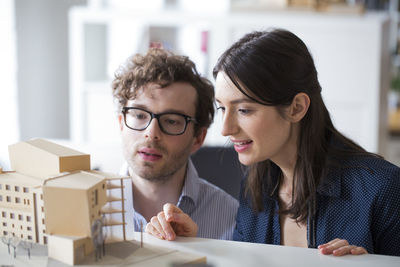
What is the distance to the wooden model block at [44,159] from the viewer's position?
2.78 feet

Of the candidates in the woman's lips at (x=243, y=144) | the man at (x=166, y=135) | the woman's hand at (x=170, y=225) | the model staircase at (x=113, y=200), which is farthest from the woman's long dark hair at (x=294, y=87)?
the model staircase at (x=113, y=200)

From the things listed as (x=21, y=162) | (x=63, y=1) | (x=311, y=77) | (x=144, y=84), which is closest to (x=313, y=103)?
(x=311, y=77)

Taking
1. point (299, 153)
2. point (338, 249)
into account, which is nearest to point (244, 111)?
point (299, 153)

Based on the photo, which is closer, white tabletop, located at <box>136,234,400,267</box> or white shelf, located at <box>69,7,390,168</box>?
white tabletop, located at <box>136,234,400,267</box>

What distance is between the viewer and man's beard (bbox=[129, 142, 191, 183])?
141 cm

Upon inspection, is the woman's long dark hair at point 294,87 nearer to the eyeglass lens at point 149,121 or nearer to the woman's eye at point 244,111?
the woman's eye at point 244,111

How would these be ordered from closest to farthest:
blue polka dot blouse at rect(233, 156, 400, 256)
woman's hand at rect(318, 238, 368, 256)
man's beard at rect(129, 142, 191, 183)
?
woman's hand at rect(318, 238, 368, 256) < blue polka dot blouse at rect(233, 156, 400, 256) < man's beard at rect(129, 142, 191, 183)

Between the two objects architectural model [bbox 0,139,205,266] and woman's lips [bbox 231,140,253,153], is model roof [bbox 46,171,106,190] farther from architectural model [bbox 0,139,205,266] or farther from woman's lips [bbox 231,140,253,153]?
woman's lips [bbox 231,140,253,153]

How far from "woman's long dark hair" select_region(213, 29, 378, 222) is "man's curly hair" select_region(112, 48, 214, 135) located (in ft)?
0.77

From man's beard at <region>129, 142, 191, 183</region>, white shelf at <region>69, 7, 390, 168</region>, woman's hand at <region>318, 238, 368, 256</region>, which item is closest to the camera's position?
woman's hand at <region>318, 238, 368, 256</region>

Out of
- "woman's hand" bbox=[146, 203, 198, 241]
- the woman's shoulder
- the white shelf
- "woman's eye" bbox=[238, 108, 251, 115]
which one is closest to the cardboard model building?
"woman's hand" bbox=[146, 203, 198, 241]

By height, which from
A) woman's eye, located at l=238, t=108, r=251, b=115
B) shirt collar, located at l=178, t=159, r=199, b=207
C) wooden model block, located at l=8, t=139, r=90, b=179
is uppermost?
woman's eye, located at l=238, t=108, r=251, b=115

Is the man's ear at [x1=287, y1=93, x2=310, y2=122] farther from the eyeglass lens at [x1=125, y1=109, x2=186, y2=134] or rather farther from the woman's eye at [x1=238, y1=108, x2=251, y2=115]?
the eyeglass lens at [x1=125, y1=109, x2=186, y2=134]

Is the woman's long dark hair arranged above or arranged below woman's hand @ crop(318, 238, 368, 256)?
above
